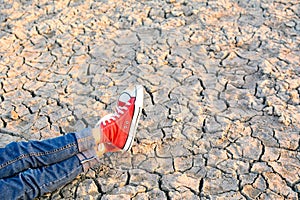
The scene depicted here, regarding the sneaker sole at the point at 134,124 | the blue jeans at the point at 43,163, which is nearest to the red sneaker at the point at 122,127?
the sneaker sole at the point at 134,124

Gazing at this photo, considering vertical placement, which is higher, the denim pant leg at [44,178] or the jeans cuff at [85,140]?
the jeans cuff at [85,140]

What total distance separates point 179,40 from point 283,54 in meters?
0.74

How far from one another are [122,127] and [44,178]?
504 millimetres

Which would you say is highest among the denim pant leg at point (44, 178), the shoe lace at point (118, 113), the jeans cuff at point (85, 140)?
the shoe lace at point (118, 113)

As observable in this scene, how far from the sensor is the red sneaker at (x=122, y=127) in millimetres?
2697

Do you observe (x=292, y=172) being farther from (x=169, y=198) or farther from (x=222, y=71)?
(x=222, y=71)

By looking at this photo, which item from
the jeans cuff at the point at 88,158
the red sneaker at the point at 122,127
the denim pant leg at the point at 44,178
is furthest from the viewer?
the red sneaker at the point at 122,127

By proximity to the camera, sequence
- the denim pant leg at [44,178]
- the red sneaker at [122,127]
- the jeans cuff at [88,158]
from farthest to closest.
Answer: the red sneaker at [122,127], the jeans cuff at [88,158], the denim pant leg at [44,178]

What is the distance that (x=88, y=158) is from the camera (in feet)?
8.47

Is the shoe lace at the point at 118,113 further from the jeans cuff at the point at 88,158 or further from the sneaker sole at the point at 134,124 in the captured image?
the jeans cuff at the point at 88,158

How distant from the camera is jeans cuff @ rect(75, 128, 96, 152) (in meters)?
2.60

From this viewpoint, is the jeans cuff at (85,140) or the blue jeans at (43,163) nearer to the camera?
the blue jeans at (43,163)

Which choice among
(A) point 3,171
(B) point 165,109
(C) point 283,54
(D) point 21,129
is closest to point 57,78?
(D) point 21,129

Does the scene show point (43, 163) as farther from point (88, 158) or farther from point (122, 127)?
point (122, 127)
